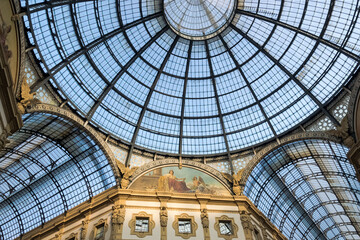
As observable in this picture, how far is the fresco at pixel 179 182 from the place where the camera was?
32.3 m

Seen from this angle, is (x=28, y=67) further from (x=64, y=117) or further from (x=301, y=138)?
(x=301, y=138)

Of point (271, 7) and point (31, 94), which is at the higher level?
point (271, 7)

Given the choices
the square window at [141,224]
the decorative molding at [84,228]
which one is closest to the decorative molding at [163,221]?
the square window at [141,224]

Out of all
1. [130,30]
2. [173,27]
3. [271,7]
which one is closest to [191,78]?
[173,27]

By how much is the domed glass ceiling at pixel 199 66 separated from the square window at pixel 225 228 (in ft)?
30.5

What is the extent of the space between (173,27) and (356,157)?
2345 centimetres

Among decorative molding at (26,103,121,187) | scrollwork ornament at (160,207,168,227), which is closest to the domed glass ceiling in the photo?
decorative molding at (26,103,121,187)

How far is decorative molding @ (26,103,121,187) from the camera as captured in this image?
26984mm

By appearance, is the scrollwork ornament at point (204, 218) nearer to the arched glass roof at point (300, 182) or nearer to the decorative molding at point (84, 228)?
the arched glass roof at point (300, 182)

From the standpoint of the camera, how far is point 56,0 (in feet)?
81.9

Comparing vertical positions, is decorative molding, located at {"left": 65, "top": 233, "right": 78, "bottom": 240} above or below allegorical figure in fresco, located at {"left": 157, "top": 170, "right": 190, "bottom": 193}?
below

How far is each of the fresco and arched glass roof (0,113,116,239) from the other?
3763mm

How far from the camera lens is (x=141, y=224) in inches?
1133

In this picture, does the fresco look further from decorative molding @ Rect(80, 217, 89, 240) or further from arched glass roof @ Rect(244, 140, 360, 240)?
decorative molding @ Rect(80, 217, 89, 240)
